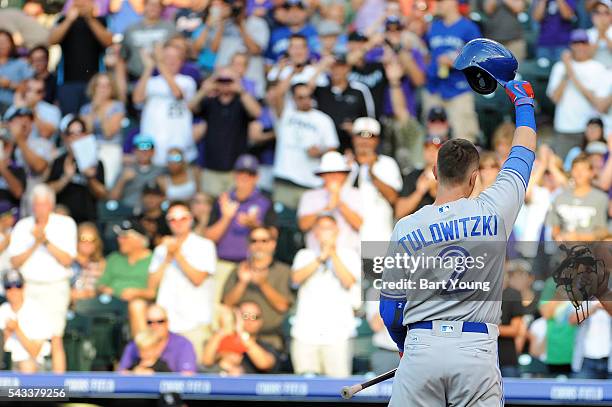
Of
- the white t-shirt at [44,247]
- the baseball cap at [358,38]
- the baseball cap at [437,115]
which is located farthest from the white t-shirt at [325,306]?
the baseball cap at [358,38]

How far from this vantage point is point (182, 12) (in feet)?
39.4

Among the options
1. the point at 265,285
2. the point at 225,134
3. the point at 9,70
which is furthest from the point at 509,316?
the point at 9,70

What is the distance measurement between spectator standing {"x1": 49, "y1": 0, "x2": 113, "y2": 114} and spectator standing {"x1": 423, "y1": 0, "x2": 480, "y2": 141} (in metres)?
3.27

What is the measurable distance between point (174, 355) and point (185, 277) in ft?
2.50

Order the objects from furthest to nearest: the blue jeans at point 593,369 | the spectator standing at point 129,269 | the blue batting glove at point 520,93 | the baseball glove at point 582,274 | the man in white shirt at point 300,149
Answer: the man in white shirt at point 300,149 → the spectator standing at point 129,269 → the blue jeans at point 593,369 → the baseball glove at point 582,274 → the blue batting glove at point 520,93

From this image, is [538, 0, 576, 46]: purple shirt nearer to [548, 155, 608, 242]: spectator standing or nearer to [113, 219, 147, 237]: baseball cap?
[548, 155, 608, 242]: spectator standing

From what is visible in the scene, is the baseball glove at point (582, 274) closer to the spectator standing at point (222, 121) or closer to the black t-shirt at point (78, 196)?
the spectator standing at point (222, 121)

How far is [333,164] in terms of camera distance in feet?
32.1

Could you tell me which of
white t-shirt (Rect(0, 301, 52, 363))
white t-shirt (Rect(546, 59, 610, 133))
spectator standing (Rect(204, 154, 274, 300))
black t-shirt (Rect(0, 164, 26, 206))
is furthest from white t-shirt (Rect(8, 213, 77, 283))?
white t-shirt (Rect(546, 59, 610, 133))

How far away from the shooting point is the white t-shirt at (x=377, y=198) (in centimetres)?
953

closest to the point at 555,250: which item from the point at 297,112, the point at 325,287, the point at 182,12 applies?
the point at 325,287

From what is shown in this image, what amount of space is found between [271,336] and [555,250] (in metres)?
2.30

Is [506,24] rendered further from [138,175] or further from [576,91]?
[138,175]

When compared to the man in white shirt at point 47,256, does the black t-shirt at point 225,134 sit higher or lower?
higher
